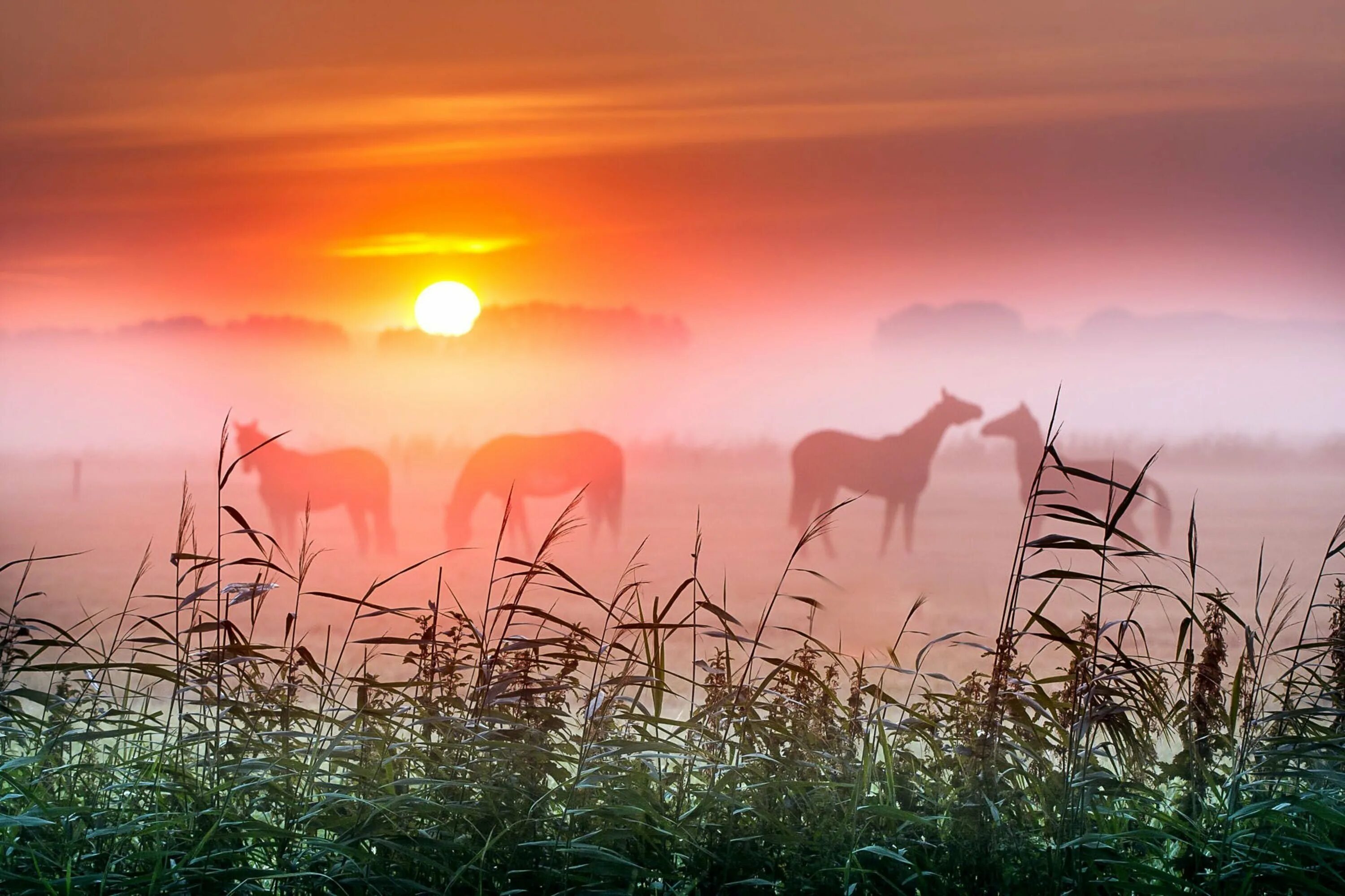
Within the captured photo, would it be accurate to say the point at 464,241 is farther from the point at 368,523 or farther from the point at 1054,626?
the point at 1054,626

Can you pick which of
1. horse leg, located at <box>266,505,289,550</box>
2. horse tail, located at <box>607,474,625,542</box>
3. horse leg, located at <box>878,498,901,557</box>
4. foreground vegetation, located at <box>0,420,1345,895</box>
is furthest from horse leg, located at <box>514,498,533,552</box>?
foreground vegetation, located at <box>0,420,1345,895</box>

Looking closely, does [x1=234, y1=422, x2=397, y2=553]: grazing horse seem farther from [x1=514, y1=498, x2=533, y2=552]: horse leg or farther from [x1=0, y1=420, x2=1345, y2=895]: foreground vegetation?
[x1=0, y1=420, x2=1345, y2=895]: foreground vegetation

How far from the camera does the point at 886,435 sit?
322 cm

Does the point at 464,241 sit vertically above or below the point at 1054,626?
above

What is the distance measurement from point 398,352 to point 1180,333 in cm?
225

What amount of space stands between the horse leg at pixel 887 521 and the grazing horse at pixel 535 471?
79 cm

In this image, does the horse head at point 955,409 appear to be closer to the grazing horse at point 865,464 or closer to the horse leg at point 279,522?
the grazing horse at point 865,464

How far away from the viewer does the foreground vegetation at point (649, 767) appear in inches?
65.5

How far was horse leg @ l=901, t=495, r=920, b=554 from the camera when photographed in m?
3.23

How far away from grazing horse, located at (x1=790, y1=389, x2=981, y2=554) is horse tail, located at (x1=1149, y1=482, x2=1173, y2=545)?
63 centimetres

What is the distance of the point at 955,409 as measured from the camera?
10.3ft

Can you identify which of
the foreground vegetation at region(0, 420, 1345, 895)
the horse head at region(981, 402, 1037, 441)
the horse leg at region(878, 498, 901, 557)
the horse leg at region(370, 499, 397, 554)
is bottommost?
the foreground vegetation at region(0, 420, 1345, 895)

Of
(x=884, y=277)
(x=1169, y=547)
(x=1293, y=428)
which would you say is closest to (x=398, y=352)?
(x=884, y=277)

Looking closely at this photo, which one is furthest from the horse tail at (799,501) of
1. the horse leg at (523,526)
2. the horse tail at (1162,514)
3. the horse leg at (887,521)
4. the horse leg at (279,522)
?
the horse leg at (279,522)
